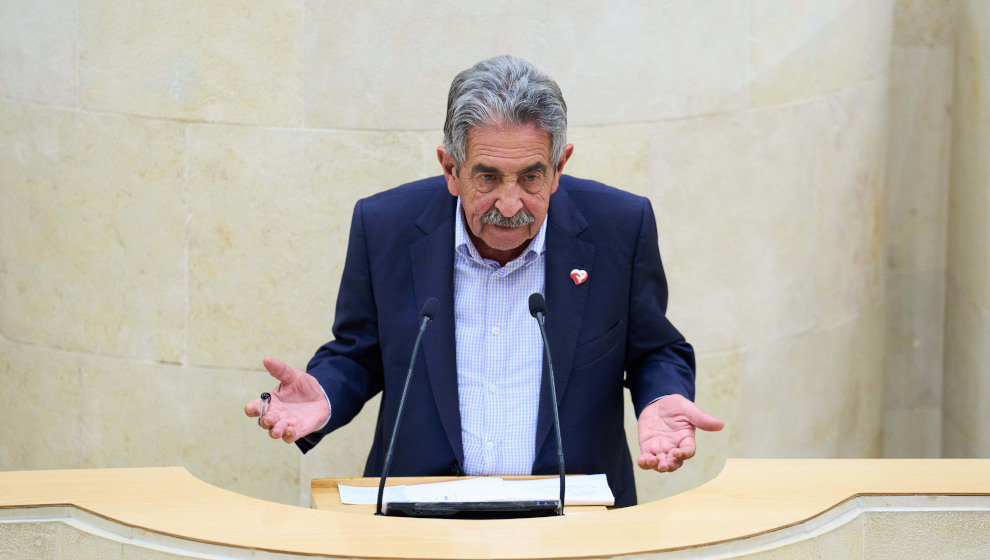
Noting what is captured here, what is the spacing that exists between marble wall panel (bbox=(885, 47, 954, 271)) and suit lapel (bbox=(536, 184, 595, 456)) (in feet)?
10.1

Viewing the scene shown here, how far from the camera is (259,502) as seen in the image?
2371mm

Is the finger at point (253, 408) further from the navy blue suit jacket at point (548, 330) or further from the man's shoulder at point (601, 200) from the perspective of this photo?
the man's shoulder at point (601, 200)

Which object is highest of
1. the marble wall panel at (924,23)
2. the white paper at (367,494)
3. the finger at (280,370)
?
the marble wall panel at (924,23)

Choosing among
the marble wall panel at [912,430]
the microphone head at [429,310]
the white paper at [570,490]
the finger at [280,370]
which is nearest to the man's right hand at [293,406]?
the finger at [280,370]

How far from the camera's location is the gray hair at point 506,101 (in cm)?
285

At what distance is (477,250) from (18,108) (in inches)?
99.5

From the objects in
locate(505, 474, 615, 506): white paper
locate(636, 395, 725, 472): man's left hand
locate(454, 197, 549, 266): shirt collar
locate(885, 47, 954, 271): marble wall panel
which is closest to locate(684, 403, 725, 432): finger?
locate(636, 395, 725, 472): man's left hand

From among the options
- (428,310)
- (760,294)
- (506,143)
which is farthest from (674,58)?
(428,310)

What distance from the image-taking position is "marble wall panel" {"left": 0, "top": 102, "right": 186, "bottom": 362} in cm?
461

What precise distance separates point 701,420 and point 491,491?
491mm

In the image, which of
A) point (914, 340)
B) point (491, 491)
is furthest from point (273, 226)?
point (914, 340)

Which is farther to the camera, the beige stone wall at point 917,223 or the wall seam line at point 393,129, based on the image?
the beige stone wall at point 917,223

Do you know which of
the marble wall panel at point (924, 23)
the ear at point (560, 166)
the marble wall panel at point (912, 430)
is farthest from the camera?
the marble wall panel at point (912, 430)

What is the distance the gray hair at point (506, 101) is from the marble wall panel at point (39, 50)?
7.66 feet
